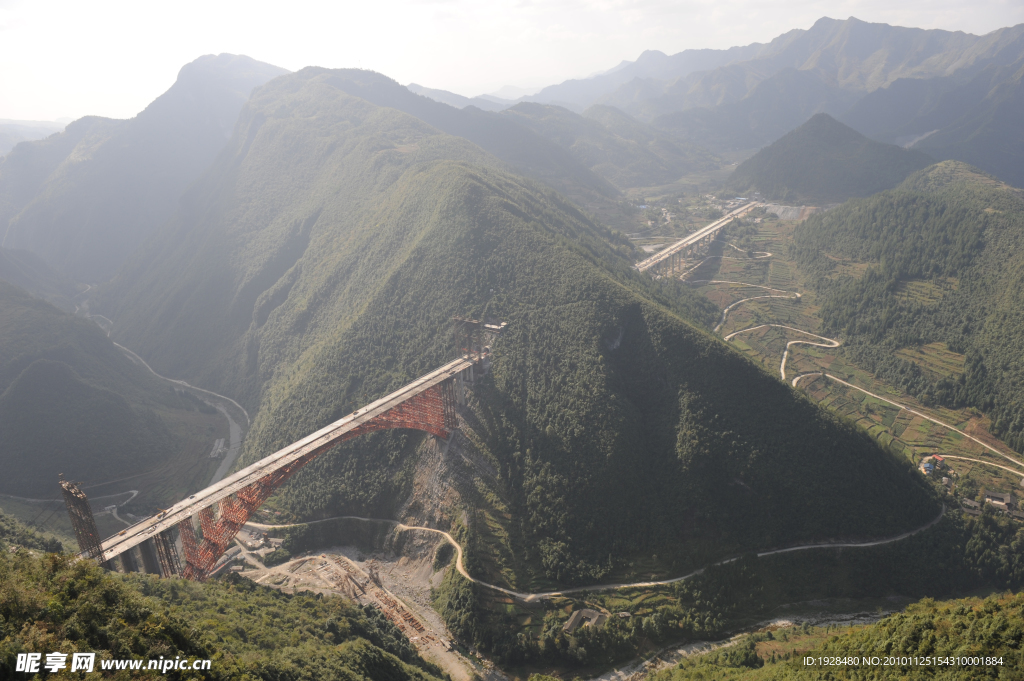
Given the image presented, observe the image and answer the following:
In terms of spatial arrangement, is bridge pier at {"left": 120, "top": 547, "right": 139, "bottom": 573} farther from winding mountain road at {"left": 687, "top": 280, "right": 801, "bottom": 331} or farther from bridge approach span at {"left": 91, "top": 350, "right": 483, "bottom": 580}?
winding mountain road at {"left": 687, "top": 280, "right": 801, "bottom": 331}

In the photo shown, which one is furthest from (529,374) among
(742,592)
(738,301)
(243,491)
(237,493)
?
(738,301)

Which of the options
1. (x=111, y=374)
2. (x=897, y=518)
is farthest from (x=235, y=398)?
(x=897, y=518)

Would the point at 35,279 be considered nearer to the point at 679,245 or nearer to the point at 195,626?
the point at 195,626

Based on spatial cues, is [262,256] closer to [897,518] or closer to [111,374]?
[111,374]

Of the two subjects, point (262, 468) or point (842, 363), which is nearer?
point (262, 468)

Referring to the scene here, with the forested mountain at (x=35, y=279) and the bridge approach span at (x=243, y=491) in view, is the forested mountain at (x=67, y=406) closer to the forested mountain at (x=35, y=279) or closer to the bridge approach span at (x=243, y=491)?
the bridge approach span at (x=243, y=491)

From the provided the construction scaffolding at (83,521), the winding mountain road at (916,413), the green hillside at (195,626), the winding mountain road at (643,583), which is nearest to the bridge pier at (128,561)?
the construction scaffolding at (83,521)
